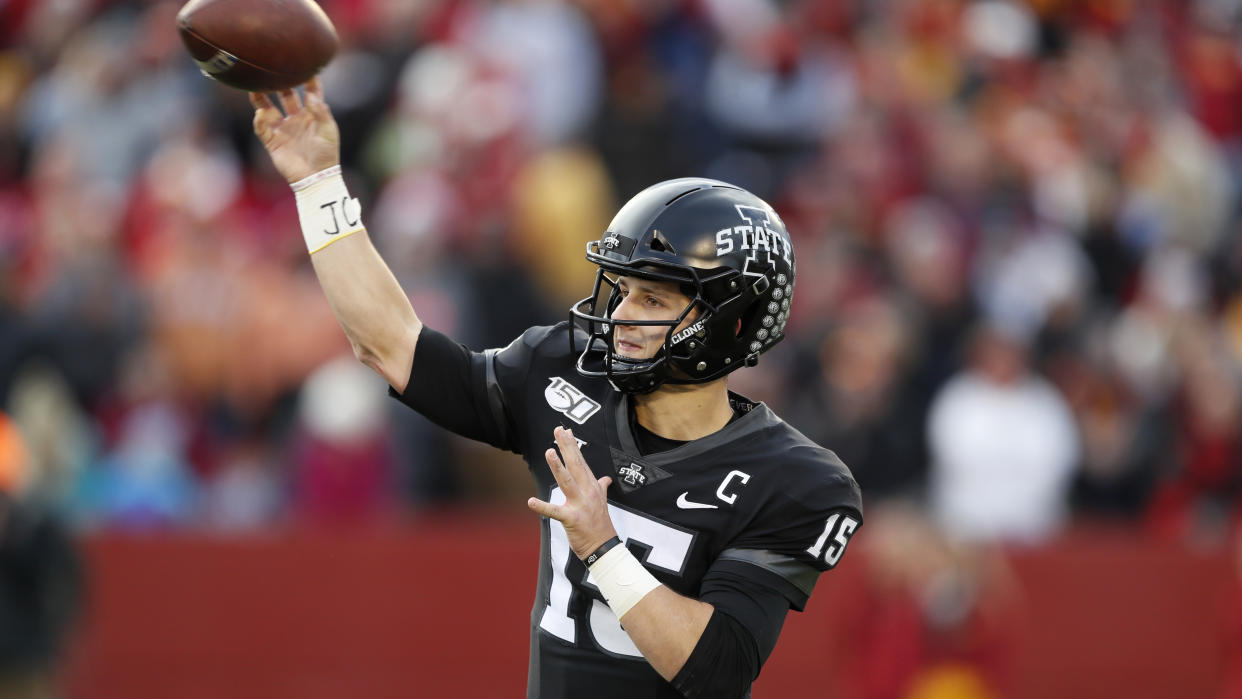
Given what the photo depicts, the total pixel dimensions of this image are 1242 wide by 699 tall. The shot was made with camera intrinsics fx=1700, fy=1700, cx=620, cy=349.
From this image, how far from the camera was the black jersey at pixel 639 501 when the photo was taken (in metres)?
3.67

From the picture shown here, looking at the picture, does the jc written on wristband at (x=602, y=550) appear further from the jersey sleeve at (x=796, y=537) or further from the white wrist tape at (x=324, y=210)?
the white wrist tape at (x=324, y=210)

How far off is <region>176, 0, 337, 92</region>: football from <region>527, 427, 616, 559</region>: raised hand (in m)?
1.08

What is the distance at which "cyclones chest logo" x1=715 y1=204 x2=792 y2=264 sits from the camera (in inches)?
148

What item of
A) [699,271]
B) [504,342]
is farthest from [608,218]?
[699,271]

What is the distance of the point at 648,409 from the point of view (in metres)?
3.88

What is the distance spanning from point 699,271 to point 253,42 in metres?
1.13

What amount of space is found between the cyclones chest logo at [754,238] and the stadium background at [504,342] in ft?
15.4

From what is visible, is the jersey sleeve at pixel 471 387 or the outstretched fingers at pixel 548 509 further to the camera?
the jersey sleeve at pixel 471 387

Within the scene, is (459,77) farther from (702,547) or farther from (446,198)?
(702,547)

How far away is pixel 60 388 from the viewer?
9.16 meters

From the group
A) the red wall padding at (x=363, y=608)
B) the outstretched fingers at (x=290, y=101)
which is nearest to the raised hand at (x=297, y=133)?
the outstretched fingers at (x=290, y=101)

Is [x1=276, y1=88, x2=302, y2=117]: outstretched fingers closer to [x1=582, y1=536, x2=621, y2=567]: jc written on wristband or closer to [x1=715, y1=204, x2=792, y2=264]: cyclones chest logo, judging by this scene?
[x1=715, y1=204, x2=792, y2=264]: cyclones chest logo

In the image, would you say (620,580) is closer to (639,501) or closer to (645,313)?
(639,501)

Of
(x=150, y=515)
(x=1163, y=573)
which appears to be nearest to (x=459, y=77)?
(x=150, y=515)
